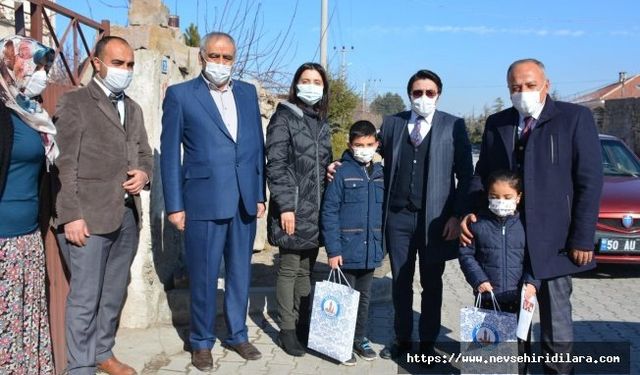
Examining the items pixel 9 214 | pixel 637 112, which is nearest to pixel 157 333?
pixel 9 214

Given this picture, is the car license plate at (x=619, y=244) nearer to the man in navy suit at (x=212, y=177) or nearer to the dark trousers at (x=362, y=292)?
the dark trousers at (x=362, y=292)

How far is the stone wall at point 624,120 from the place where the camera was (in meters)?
23.4

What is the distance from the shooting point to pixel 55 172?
322 centimetres

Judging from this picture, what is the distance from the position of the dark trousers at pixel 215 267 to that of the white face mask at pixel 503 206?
1645mm

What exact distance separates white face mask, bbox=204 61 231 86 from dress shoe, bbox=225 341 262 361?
1.88 m

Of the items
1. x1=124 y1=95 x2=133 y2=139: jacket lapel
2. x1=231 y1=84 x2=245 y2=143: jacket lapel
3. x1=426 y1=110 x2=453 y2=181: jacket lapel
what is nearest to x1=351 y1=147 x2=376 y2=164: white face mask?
x1=426 y1=110 x2=453 y2=181: jacket lapel

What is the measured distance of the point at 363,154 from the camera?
12.9 feet

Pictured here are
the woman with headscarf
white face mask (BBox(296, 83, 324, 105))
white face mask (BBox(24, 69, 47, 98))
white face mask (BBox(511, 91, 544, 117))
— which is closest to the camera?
the woman with headscarf

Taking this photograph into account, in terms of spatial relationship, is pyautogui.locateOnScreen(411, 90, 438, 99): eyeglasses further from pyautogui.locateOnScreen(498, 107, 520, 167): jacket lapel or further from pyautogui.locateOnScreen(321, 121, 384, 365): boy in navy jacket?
pyautogui.locateOnScreen(498, 107, 520, 167): jacket lapel

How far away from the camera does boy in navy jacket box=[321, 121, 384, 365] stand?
392 cm


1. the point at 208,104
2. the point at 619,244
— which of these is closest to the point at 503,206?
the point at 208,104

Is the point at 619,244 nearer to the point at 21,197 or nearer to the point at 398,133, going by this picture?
the point at 398,133

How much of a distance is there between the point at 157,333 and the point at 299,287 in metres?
1.19

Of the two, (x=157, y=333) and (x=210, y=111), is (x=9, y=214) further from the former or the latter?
(x=157, y=333)
